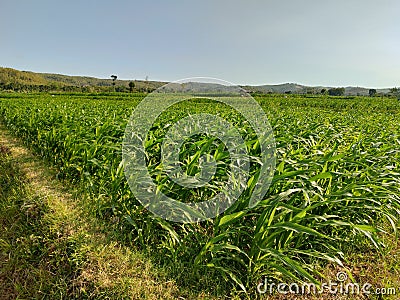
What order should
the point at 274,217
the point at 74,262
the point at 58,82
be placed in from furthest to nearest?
the point at 58,82 < the point at 74,262 < the point at 274,217

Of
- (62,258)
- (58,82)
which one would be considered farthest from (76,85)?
(62,258)

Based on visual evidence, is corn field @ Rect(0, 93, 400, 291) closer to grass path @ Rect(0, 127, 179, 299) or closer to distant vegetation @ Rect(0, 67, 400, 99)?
grass path @ Rect(0, 127, 179, 299)

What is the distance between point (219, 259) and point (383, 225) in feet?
6.17

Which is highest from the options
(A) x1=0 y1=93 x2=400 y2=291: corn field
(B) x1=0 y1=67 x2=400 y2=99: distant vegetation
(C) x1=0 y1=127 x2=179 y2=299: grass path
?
(B) x1=0 y1=67 x2=400 y2=99: distant vegetation

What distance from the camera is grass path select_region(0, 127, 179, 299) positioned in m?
1.80

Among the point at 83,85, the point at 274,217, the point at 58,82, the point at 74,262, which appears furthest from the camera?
the point at 83,85

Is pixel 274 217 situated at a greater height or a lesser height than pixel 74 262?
greater

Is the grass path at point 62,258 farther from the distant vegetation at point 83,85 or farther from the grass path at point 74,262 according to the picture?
the distant vegetation at point 83,85

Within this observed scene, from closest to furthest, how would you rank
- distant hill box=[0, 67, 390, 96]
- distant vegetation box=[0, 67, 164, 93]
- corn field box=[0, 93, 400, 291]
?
corn field box=[0, 93, 400, 291]
distant hill box=[0, 67, 390, 96]
distant vegetation box=[0, 67, 164, 93]

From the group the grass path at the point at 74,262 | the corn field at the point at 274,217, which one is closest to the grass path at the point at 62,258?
the grass path at the point at 74,262

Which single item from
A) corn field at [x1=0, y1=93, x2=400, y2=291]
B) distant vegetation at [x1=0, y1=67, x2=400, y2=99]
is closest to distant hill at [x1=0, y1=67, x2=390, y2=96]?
distant vegetation at [x1=0, y1=67, x2=400, y2=99]

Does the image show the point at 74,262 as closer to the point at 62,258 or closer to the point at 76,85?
the point at 62,258

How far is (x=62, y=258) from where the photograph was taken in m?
2.08

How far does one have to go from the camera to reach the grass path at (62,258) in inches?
70.9
